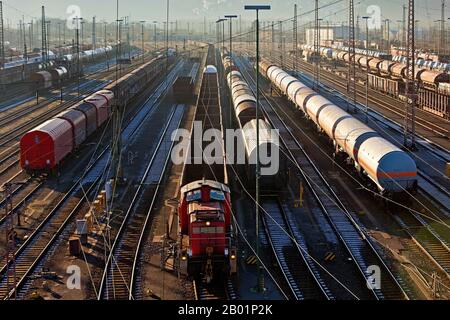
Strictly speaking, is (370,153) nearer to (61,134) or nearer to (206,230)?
(206,230)

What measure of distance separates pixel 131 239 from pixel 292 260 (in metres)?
6.69

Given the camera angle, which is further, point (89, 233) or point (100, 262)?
point (89, 233)

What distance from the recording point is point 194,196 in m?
19.0

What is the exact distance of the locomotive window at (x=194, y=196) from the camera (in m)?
18.9

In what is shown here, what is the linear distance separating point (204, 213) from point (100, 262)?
15.7ft

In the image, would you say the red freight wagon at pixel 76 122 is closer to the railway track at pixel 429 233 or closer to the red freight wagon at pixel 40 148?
the red freight wagon at pixel 40 148

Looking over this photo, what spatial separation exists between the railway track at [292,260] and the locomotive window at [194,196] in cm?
378

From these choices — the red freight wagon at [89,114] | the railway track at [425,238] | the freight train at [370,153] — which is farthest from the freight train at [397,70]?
the railway track at [425,238]

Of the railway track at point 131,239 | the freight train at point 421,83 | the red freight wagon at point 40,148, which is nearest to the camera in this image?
the railway track at point 131,239

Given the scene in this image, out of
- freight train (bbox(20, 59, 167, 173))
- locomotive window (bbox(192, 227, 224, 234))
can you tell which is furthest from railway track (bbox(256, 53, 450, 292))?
freight train (bbox(20, 59, 167, 173))

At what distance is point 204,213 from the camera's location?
1808 cm
